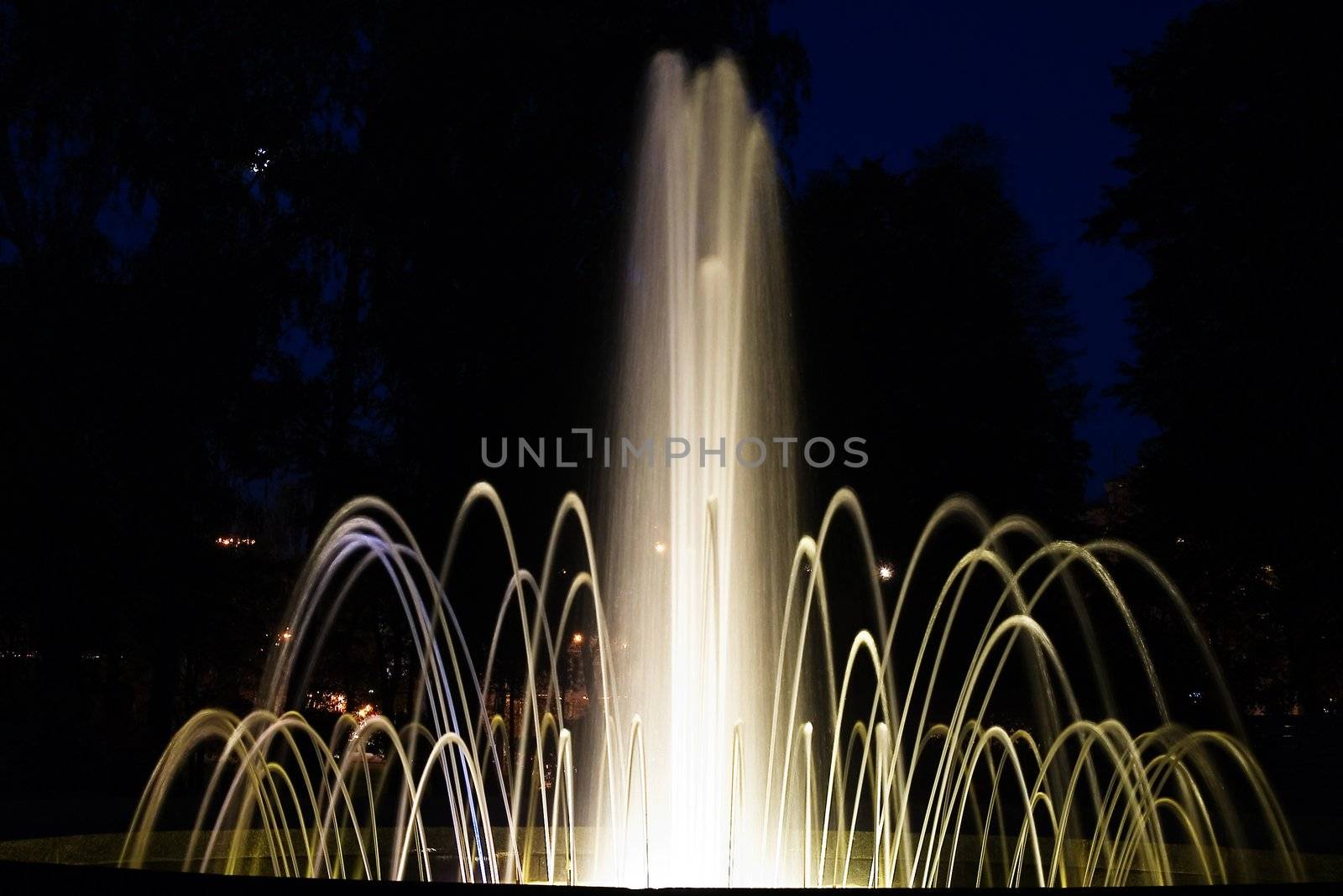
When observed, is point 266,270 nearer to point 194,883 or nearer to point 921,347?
point 921,347

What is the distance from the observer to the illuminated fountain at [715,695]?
894 cm

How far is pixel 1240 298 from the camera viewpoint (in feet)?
62.6

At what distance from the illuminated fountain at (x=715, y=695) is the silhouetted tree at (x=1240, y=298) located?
2394 millimetres

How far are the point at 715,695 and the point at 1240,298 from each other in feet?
41.2

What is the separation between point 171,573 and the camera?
16656 mm

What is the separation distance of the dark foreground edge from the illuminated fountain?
9.55 feet

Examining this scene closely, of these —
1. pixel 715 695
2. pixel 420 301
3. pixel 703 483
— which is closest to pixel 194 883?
pixel 715 695

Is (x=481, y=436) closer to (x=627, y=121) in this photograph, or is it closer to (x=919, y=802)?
(x=627, y=121)

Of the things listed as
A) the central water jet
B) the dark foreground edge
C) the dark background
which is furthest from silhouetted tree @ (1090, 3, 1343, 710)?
the dark foreground edge

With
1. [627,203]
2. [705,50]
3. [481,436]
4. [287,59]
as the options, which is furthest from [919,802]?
[287,59]

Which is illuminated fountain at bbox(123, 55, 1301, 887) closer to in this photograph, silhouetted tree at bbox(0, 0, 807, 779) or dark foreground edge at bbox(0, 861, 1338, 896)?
silhouetted tree at bbox(0, 0, 807, 779)

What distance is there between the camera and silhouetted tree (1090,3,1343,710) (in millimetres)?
18484

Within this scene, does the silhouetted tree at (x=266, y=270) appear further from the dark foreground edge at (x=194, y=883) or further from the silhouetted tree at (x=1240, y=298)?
the dark foreground edge at (x=194, y=883)

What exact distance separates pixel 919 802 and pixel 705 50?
9755 millimetres
